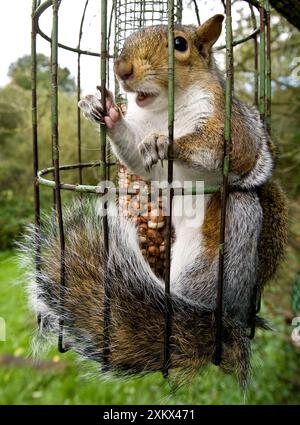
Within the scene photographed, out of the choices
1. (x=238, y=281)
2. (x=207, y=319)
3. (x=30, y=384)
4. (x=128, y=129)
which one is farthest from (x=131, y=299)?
(x=30, y=384)

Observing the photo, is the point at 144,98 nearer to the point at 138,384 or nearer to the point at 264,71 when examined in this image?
the point at 264,71

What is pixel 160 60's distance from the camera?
4.46 feet

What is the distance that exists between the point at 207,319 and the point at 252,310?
23cm

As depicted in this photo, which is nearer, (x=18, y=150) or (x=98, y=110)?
(x=98, y=110)

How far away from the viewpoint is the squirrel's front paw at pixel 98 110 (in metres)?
1.25

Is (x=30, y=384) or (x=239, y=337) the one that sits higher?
(x=239, y=337)

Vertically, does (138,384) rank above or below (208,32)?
below

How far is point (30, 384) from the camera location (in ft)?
11.2

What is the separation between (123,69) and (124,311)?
58 centimetres

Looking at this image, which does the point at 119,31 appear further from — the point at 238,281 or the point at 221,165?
the point at 238,281

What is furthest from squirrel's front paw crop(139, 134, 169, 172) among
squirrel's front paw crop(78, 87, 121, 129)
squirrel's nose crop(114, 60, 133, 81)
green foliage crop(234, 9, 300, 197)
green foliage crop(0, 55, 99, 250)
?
green foliage crop(0, 55, 99, 250)

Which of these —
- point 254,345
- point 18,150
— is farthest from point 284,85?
point 18,150

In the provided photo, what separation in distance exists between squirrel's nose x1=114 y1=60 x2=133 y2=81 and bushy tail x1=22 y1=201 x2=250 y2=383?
348 mm

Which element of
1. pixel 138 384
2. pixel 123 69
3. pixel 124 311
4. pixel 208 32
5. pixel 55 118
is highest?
pixel 208 32
